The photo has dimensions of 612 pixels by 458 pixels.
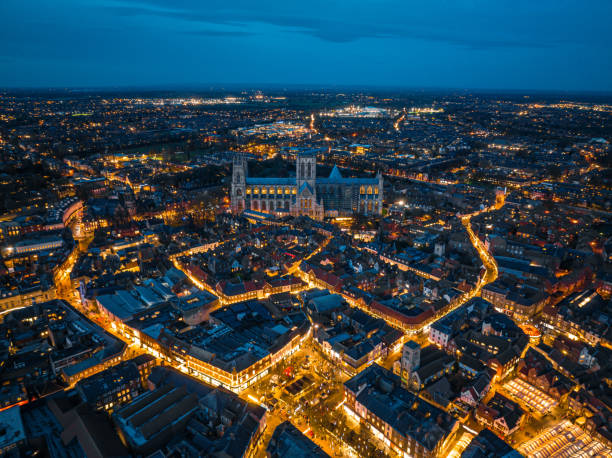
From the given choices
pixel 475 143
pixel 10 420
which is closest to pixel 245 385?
pixel 10 420

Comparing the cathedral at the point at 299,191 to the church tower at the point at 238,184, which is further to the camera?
the cathedral at the point at 299,191

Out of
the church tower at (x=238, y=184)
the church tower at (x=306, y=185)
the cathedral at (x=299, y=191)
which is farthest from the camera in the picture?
the cathedral at (x=299, y=191)

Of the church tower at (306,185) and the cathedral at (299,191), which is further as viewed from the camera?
the cathedral at (299,191)

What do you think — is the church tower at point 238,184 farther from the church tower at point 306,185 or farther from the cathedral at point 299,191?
the church tower at point 306,185

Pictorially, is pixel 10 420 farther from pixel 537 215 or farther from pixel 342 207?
pixel 537 215

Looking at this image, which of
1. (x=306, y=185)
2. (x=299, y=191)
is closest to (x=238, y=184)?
(x=299, y=191)

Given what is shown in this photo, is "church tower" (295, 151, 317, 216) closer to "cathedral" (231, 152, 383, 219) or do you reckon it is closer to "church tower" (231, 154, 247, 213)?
"cathedral" (231, 152, 383, 219)

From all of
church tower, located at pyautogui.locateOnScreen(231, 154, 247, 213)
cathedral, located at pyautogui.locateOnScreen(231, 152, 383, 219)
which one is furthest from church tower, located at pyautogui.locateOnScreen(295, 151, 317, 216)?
church tower, located at pyautogui.locateOnScreen(231, 154, 247, 213)

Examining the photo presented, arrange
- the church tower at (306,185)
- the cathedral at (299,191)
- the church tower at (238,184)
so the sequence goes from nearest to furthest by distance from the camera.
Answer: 1. the church tower at (306,185)
2. the church tower at (238,184)
3. the cathedral at (299,191)

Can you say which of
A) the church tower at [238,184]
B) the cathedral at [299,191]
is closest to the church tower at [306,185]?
the cathedral at [299,191]
